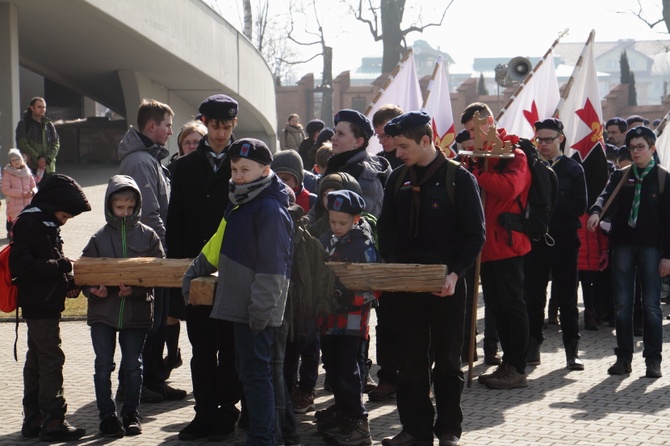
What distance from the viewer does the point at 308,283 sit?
662cm

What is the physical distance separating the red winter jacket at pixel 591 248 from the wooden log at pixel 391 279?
227 inches

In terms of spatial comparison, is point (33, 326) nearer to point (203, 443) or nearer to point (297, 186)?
point (203, 443)

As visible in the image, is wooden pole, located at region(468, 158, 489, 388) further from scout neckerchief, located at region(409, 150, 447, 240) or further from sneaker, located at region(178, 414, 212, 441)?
sneaker, located at region(178, 414, 212, 441)

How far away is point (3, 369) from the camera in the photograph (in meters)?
9.20

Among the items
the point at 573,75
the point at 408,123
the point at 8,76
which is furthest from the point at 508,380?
the point at 8,76

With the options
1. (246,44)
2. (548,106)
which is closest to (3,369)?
(548,106)

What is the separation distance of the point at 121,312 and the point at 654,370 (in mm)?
4277

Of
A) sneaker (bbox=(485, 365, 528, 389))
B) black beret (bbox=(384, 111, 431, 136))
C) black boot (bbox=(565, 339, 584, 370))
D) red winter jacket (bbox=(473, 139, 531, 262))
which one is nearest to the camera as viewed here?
black beret (bbox=(384, 111, 431, 136))

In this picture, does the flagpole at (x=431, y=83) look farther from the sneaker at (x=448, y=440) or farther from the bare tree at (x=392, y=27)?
the bare tree at (x=392, y=27)

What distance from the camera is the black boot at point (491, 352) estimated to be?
973 centimetres

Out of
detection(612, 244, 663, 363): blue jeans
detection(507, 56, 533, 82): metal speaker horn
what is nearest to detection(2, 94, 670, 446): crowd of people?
detection(612, 244, 663, 363): blue jeans

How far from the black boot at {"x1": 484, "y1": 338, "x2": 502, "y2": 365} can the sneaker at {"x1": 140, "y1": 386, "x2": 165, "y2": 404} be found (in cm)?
288

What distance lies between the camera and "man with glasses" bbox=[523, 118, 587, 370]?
9.77m

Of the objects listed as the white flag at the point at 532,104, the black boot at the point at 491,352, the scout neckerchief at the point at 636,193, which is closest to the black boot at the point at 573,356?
the black boot at the point at 491,352
